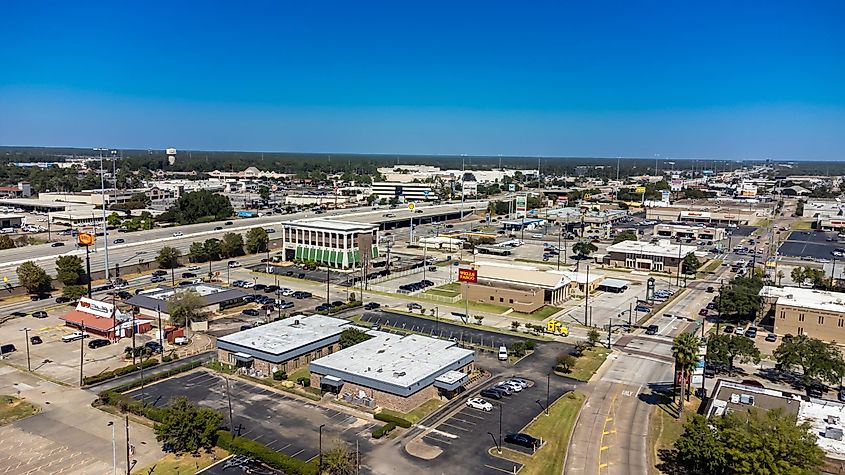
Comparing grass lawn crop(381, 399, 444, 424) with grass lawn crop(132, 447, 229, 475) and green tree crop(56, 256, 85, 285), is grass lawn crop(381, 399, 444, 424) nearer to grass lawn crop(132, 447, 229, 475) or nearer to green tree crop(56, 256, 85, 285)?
grass lawn crop(132, 447, 229, 475)

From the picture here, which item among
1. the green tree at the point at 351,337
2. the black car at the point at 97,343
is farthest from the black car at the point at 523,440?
the black car at the point at 97,343

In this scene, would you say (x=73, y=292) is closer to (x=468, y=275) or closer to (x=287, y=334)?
(x=287, y=334)

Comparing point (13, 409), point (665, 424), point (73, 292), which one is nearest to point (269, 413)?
point (13, 409)

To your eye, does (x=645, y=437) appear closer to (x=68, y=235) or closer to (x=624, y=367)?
(x=624, y=367)

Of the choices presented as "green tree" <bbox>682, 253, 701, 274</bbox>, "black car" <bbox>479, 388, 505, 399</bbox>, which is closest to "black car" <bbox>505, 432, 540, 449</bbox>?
"black car" <bbox>479, 388, 505, 399</bbox>

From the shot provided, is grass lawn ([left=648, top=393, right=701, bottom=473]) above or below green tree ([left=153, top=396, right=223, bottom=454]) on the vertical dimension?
below

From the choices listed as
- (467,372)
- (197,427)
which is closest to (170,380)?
(197,427)
